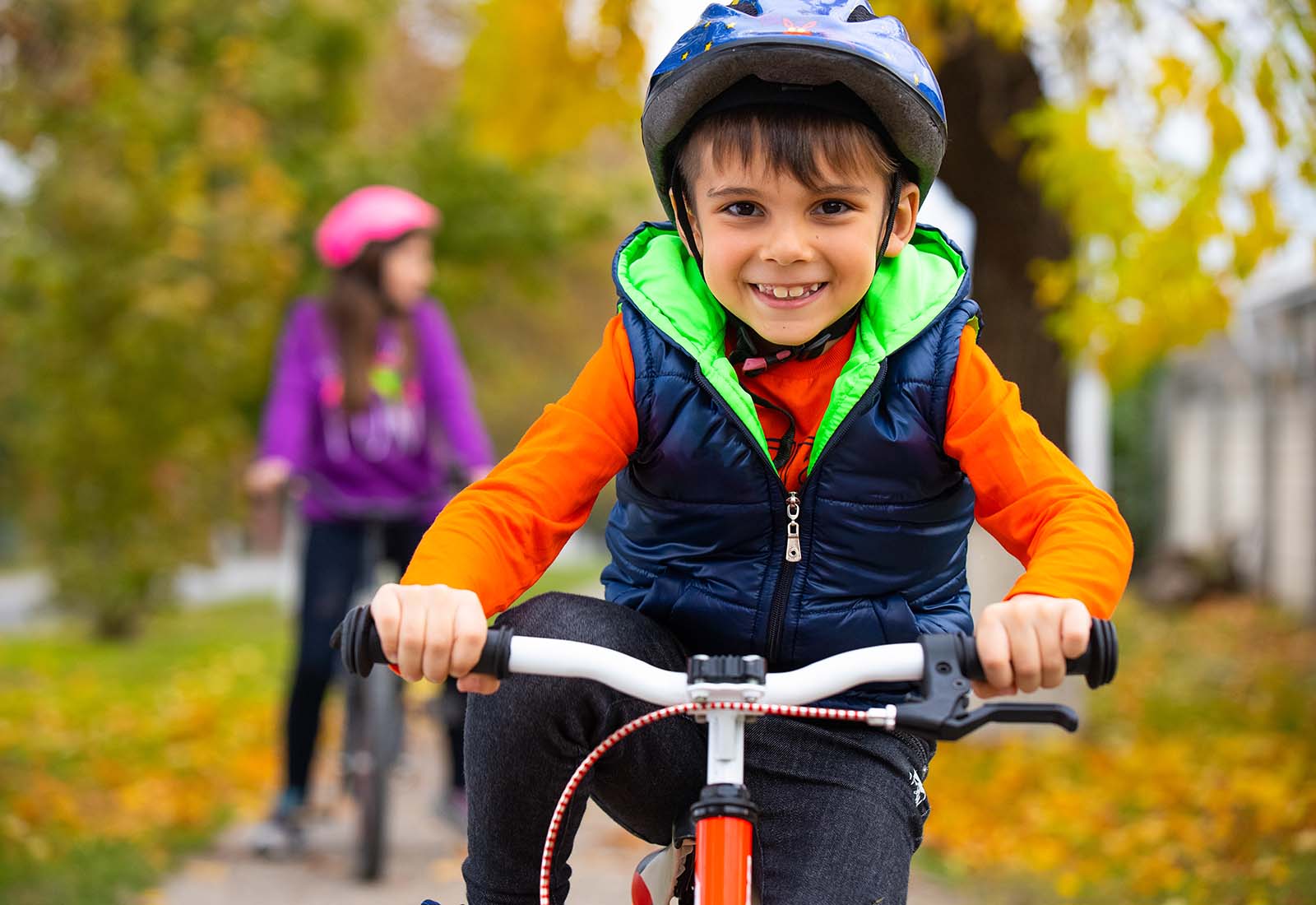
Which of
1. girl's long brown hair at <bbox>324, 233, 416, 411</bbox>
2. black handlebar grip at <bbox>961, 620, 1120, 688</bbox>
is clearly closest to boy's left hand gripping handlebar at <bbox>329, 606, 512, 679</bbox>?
black handlebar grip at <bbox>961, 620, 1120, 688</bbox>

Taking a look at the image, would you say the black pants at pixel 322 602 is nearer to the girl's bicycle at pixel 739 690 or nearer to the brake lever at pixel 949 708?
the girl's bicycle at pixel 739 690

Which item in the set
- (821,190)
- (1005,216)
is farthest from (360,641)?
(1005,216)

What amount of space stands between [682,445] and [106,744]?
5.77 meters

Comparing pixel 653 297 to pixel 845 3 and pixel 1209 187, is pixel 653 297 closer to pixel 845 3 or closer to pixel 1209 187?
pixel 845 3

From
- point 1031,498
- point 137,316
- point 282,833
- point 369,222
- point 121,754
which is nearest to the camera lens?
point 1031,498

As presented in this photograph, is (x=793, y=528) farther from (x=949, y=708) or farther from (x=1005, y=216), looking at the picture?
(x=1005, y=216)

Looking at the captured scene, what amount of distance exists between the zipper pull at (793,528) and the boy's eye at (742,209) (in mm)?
423

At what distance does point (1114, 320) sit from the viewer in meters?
6.20

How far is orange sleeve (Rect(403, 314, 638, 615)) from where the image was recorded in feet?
6.79

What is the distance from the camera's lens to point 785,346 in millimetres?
2379

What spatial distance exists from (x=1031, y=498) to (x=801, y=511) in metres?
0.33

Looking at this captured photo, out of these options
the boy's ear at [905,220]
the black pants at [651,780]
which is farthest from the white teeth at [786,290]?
the black pants at [651,780]

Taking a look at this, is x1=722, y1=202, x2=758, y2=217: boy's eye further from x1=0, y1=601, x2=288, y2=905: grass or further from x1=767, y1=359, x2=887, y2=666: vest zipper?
x1=0, y1=601, x2=288, y2=905: grass

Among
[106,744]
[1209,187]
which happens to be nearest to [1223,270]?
[1209,187]
